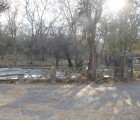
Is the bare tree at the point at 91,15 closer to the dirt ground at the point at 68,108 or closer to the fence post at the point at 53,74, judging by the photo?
the fence post at the point at 53,74

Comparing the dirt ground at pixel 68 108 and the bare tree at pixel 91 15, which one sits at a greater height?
the bare tree at pixel 91 15

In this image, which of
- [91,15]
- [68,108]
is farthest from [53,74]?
[68,108]

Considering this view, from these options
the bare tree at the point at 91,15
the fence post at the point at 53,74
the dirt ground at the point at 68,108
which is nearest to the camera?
the dirt ground at the point at 68,108

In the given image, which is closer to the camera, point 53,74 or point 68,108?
point 68,108

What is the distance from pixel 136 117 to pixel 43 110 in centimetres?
330

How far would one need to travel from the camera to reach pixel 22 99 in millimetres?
14758

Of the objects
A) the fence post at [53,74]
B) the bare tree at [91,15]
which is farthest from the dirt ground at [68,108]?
the bare tree at [91,15]

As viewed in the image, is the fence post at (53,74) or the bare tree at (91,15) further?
the bare tree at (91,15)

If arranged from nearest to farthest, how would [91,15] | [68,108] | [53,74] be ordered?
[68,108] < [53,74] < [91,15]

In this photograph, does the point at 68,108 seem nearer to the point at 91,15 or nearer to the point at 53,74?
the point at 53,74

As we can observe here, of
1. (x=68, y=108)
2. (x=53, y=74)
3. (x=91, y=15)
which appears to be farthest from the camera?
(x=91, y=15)

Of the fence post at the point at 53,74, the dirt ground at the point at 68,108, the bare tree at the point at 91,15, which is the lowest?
the dirt ground at the point at 68,108

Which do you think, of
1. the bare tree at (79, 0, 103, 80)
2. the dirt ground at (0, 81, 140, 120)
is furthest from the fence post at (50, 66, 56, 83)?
the dirt ground at (0, 81, 140, 120)

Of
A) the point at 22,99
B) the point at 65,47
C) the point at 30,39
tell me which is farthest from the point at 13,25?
the point at 22,99
